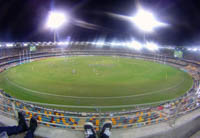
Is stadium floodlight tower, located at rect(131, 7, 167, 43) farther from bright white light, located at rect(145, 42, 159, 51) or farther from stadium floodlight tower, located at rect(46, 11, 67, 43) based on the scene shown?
stadium floodlight tower, located at rect(46, 11, 67, 43)

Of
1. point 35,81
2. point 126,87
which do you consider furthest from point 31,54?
point 126,87

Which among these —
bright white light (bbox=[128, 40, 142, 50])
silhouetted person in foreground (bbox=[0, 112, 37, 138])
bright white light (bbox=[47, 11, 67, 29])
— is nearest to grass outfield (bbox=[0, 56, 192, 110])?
silhouetted person in foreground (bbox=[0, 112, 37, 138])

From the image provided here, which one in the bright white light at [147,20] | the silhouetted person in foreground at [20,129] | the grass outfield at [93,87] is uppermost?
the bright white light at [147,20]

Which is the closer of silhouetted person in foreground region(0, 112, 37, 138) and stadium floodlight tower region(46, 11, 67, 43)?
silhouetted person in foreground region(0, 112, 37, 138)

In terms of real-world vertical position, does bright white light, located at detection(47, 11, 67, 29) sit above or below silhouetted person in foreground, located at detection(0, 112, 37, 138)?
above

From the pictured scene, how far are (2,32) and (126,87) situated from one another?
3121cm

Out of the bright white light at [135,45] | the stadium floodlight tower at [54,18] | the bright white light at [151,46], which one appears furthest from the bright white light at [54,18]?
the bright white light at [151,46]

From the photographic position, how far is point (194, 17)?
1167 inches

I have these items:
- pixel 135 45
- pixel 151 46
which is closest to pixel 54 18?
pixel 135 45

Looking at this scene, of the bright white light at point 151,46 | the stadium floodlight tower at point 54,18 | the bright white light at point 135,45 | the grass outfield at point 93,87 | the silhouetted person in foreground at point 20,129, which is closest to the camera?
the silhouetted person in foreground at point 20,129

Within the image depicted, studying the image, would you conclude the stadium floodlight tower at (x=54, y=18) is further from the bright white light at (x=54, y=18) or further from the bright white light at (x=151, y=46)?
the bright white light at (x=151, y=46)

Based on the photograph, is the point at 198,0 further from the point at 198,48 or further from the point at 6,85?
the point at 6,85

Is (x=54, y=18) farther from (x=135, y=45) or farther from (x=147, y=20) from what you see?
(x=135, y=45)

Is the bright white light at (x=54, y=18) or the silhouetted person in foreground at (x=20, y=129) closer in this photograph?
the silhouetted person in foreground at (x=20, y=129)
